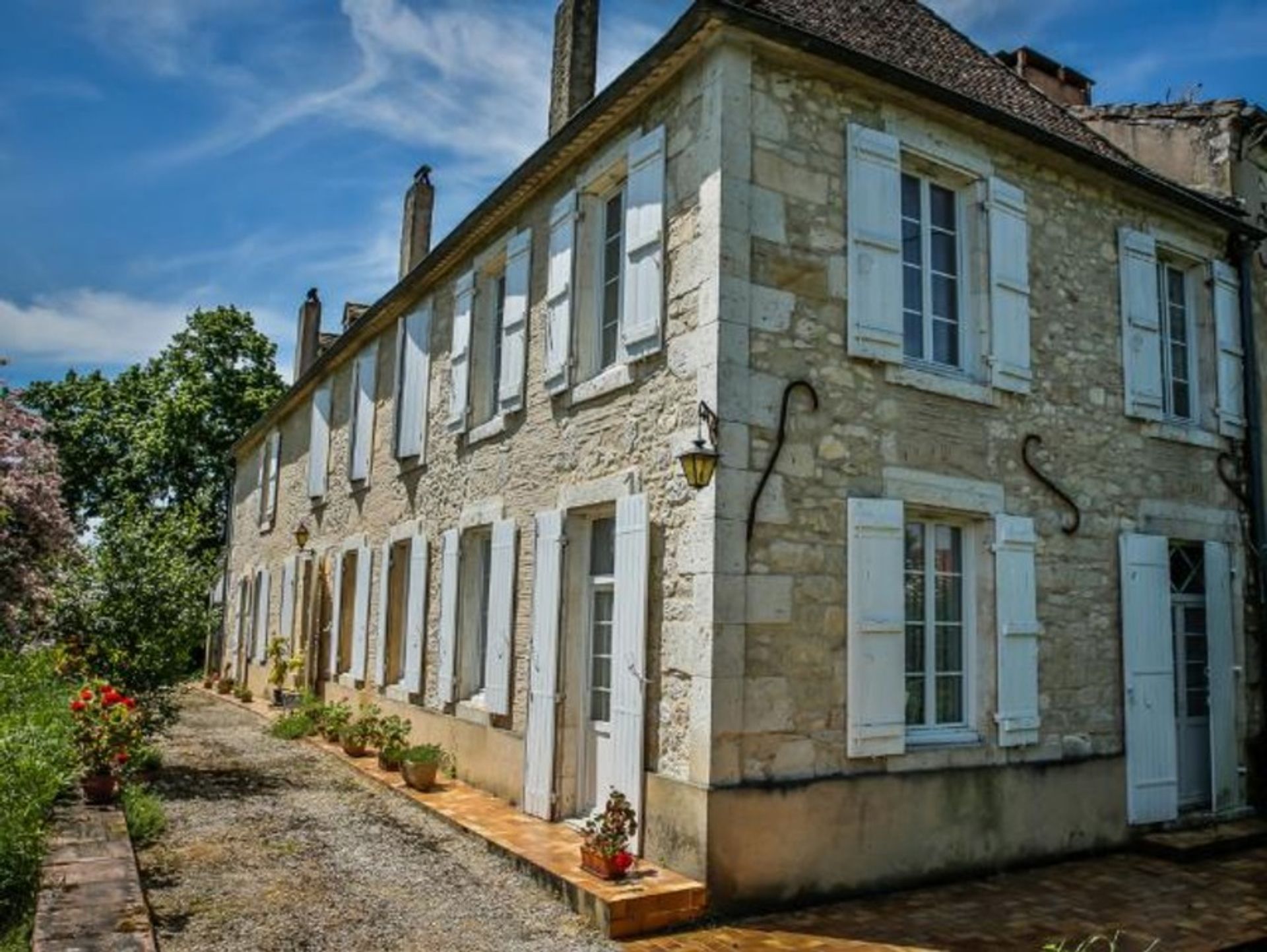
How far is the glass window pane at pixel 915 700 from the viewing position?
6402 mm

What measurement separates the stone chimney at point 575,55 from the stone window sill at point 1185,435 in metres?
5.59

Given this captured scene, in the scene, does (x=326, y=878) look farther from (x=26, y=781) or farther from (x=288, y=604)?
(x=288, y=604)

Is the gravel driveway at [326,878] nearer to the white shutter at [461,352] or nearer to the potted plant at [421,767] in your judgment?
the potted plant at [421,767]

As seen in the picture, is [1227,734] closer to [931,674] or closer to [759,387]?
[931,674]

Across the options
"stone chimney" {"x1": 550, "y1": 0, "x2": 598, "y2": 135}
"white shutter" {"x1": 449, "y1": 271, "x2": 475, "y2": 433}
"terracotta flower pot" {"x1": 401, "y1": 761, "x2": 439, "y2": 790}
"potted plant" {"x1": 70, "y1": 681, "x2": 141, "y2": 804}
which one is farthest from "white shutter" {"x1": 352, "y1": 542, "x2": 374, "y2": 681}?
"stone chimney" {"x1": 550, "y1": 0, "x2": 598, "y2": 135}

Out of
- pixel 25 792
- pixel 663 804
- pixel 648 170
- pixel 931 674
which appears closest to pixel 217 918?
pixel 25 792

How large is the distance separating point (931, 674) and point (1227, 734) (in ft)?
11.3

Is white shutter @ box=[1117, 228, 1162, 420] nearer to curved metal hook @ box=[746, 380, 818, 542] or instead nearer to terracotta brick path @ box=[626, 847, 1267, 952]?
curved metal hook @ box=[746, 380, 818, 542]

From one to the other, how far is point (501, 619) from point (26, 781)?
11.5ft

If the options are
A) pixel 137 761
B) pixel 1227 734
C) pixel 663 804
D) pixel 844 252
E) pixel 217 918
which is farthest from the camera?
pixel 1227 734

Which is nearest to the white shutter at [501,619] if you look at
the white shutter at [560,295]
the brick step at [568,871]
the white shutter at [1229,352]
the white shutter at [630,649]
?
the brick step at [568,871]

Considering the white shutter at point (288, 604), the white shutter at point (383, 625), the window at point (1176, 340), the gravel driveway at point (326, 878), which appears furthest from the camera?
the white shutter at point (288, 604)

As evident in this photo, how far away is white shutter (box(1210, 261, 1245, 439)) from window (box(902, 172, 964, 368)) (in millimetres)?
3182

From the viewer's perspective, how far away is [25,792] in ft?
17.6
